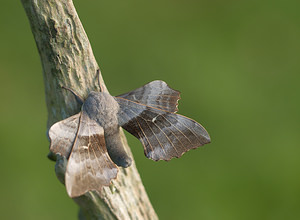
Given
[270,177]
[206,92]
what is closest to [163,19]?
[206,92]

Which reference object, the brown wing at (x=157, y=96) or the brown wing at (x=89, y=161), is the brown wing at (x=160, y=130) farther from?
the brown wing at (x=89, y=161)

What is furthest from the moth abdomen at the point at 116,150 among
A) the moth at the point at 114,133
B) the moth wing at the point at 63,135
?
the moth wing at the point at 63,135

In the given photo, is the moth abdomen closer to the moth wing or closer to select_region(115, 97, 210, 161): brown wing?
select_region(115, 97, 210, 161): brown wing

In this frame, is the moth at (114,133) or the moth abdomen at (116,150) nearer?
the moth at (114,133)

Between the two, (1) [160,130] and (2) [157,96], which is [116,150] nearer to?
(1) [160,130]

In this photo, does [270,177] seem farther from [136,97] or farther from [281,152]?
[136,97]

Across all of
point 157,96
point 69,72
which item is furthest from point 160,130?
point 69,72

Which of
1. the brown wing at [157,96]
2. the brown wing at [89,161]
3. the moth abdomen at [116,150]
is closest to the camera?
the brown wing at [89,161]

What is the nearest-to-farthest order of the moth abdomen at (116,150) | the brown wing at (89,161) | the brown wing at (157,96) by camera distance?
the brown wing at (89,161) → the moth abdomen at (116,150) → the brown wing at (157,96)
